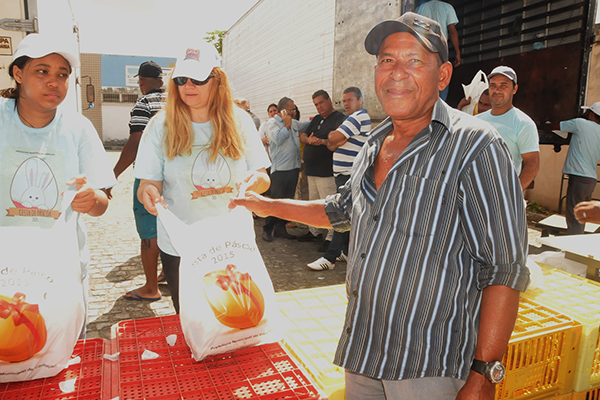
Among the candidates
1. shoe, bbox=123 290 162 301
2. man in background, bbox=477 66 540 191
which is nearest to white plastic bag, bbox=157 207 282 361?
shoe, bbox=123 290 162 301

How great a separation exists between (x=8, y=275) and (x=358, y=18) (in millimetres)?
7006

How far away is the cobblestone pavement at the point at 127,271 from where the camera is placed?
4.20m

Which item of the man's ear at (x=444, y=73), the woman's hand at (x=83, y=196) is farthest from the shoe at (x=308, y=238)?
the man's ear at (x=444, y=73)

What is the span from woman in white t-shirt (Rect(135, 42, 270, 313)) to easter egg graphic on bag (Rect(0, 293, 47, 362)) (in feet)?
2.87

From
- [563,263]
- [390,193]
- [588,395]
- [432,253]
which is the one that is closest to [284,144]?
[563,263]

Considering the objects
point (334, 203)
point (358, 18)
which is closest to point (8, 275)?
point (334, 203)

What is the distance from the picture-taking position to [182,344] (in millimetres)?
1689

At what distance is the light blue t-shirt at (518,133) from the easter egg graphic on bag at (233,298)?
338cm

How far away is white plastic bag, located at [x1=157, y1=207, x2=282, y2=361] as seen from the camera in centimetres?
163

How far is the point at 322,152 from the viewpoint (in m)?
6.58

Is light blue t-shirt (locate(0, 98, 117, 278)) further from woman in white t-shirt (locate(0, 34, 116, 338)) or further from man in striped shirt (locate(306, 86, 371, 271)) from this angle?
man in striped shirt (locate(306, 86, 371, 271))

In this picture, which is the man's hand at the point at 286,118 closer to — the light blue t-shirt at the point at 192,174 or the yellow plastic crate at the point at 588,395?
the light blue t-shirt at the point at 192,174

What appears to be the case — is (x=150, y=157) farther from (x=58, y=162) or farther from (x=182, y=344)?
(x=182, y=344)

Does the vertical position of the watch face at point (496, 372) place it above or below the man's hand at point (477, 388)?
above
